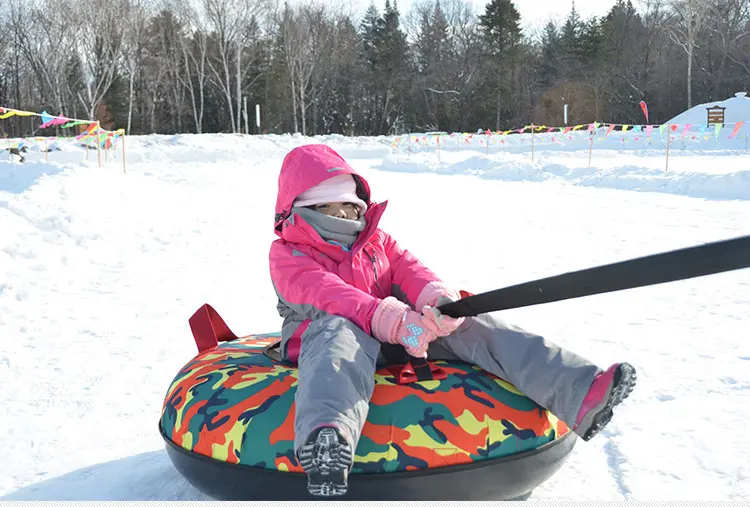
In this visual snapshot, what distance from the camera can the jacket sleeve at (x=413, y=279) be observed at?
259cm

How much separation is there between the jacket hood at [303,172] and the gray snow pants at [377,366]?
62 cm

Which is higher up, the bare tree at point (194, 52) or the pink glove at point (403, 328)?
the bare tree at point (194, 52)

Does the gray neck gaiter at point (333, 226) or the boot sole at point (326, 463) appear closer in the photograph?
the boot sole at point (326, 463)

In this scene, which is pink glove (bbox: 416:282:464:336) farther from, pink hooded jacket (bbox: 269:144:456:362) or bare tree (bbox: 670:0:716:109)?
bare tree (bbox: 670:0:716:109)

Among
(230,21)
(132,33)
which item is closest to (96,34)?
(132,33)

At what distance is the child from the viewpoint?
6.30 ft

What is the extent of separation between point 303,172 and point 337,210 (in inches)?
7.9

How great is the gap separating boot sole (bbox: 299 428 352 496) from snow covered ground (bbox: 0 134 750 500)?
81 cm

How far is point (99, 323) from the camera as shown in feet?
15.4

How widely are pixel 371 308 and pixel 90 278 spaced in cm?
437

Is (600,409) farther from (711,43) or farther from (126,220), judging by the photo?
(711,43)

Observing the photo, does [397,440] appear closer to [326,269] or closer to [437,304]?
[437,304]

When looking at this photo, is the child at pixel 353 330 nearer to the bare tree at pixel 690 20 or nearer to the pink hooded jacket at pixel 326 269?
the pink hooded jacket at pixel 326 269

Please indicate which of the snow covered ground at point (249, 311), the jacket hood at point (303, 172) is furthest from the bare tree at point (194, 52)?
the jacket hood at point (303, 172)
